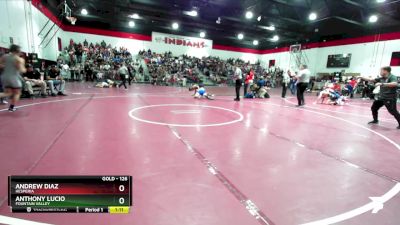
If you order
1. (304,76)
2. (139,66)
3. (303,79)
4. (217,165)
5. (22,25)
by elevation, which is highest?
(22,25)

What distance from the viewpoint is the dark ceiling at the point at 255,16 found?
17.7m

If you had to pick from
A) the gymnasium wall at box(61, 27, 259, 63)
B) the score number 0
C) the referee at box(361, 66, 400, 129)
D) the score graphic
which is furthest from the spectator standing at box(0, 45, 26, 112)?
the gymnasium wall at box(61, 27, 259, 63)

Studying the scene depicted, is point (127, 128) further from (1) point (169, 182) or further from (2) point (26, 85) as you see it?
(2) point (26, 85)

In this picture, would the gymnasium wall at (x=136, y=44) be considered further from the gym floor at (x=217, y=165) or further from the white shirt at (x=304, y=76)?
the gym floor at (x=217, y=165)

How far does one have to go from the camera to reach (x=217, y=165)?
3195 millimetres

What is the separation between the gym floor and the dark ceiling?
14685mm

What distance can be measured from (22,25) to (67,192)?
46.4ft

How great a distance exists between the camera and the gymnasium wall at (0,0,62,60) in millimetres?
10180

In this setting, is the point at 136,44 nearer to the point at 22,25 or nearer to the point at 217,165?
the point at 22,25

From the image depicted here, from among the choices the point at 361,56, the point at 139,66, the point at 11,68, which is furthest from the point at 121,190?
the point at 361,56

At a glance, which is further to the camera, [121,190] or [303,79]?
[303,79]

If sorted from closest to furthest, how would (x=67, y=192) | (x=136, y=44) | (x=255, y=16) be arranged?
1. (x=67, y=192)
2. (x=255, y=16)
3. (x=136, y=44)

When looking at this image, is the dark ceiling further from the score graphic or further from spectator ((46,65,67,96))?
the score graphic

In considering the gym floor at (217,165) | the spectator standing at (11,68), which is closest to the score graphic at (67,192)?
the gym floor at (217,165)
